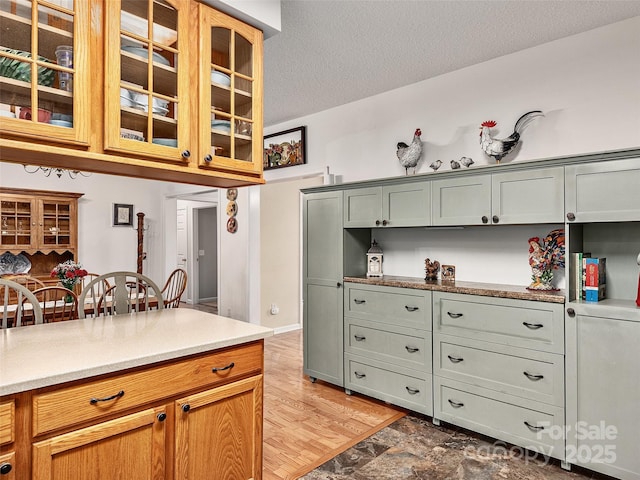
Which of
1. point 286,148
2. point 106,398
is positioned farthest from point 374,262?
point 106,398

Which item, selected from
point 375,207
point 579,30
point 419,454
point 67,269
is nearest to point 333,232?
point 375,207

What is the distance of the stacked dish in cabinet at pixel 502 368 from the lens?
231cm

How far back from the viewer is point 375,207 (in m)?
3.23

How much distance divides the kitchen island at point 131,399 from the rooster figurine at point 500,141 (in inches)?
81.0

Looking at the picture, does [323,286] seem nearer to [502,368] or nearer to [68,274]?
[502,368]

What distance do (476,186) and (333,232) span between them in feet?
4.24

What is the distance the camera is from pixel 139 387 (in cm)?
150

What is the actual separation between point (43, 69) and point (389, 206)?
232cm

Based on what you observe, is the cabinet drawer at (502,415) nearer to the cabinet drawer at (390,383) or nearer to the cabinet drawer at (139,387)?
the cabinet drawer at (390,383)

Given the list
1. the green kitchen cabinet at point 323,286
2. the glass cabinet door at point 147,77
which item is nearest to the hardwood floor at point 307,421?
the green kitchen cabinet at point 323,286

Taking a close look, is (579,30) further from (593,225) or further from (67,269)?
(67,269)

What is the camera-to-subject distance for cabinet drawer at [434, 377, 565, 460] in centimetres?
231

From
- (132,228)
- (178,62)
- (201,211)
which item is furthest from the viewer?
(201,211)

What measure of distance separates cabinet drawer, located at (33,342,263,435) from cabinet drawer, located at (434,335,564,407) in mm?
1458
